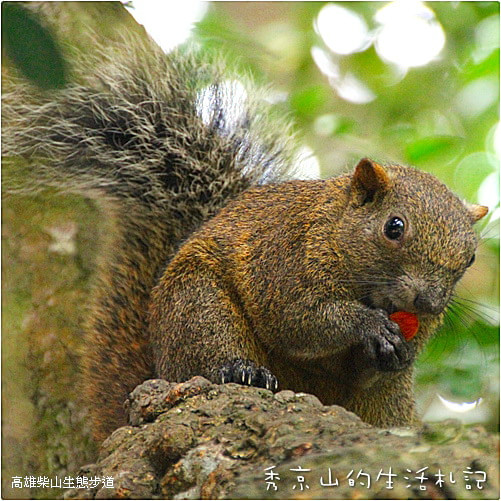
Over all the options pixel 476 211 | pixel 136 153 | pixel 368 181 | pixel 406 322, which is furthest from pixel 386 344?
pixel 136 153

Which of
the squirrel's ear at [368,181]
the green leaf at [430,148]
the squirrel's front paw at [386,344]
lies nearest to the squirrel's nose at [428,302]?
the squirrel's front paw at [386,344]

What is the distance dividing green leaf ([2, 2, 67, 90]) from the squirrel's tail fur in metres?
1.86

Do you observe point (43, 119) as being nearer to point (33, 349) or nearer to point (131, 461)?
point (33, 349)

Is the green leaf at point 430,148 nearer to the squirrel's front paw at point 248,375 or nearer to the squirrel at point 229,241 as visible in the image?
the squirrel at point 229,241

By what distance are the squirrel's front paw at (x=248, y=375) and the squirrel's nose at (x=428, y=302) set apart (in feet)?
1.83

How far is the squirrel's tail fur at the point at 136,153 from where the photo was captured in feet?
11.0

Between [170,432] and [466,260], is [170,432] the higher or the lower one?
the lower one

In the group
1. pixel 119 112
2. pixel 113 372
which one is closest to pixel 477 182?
pixel 119 112

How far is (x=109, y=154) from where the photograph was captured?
11.3ft

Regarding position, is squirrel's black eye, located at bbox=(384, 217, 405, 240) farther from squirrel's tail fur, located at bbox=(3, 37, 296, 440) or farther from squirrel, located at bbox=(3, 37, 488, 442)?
squirrel's tail fur, located at bbox=(3, 37, 296, 440)

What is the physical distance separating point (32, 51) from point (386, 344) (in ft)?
5.29

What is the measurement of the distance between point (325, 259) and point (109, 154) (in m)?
1.18

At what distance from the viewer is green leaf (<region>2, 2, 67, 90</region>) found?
146 centimetres

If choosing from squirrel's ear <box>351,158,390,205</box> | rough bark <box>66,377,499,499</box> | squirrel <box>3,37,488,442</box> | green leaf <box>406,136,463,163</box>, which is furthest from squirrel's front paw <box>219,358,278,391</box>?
green leaf <box>406,136,463,163</box>
